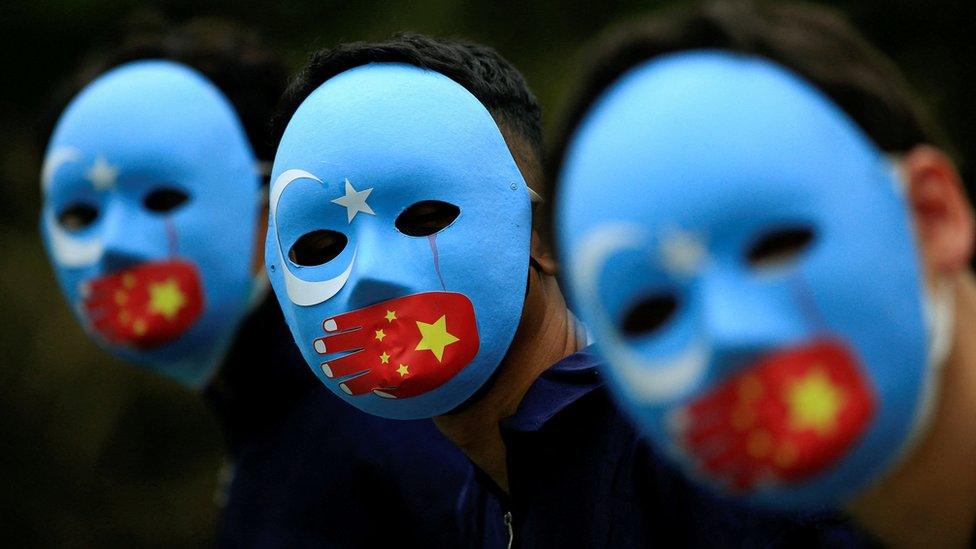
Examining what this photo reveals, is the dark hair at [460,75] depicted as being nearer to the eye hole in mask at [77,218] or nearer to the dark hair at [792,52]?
the dark hair at [792,52]

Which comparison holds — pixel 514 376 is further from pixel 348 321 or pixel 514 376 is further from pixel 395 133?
pixel 395 133

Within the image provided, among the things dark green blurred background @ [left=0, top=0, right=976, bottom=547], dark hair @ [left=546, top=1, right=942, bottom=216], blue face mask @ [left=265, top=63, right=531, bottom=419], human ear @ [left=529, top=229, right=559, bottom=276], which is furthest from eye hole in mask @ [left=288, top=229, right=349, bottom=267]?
dark green blurred background @ [left=0, top=0, right=976, bottom=547]

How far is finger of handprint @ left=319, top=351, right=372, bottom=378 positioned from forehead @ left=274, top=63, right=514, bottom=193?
0.33 metres

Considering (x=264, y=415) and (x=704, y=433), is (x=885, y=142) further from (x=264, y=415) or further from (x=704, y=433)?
(x=264, y=415)

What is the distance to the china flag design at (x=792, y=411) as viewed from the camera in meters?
1.53

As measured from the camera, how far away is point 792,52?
1.66m

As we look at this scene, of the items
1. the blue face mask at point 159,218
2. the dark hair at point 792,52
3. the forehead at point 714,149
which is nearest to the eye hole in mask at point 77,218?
the blue face mask at point 159,218

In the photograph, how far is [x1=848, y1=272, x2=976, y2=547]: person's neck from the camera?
5.41 feet

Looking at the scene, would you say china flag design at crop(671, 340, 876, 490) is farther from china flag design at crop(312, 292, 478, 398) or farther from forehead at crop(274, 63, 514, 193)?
forehead at crop(274, 63, 514, 193)

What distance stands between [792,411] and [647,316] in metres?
0.24

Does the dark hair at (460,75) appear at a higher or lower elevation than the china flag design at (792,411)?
higher

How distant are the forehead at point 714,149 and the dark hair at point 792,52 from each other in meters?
0.03

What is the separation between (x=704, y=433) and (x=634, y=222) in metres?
0.28

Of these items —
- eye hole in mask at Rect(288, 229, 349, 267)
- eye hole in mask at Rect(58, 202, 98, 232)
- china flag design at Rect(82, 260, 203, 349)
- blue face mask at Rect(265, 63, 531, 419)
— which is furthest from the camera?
eye hole in mask at Rect(58, 202, 98, 232)
